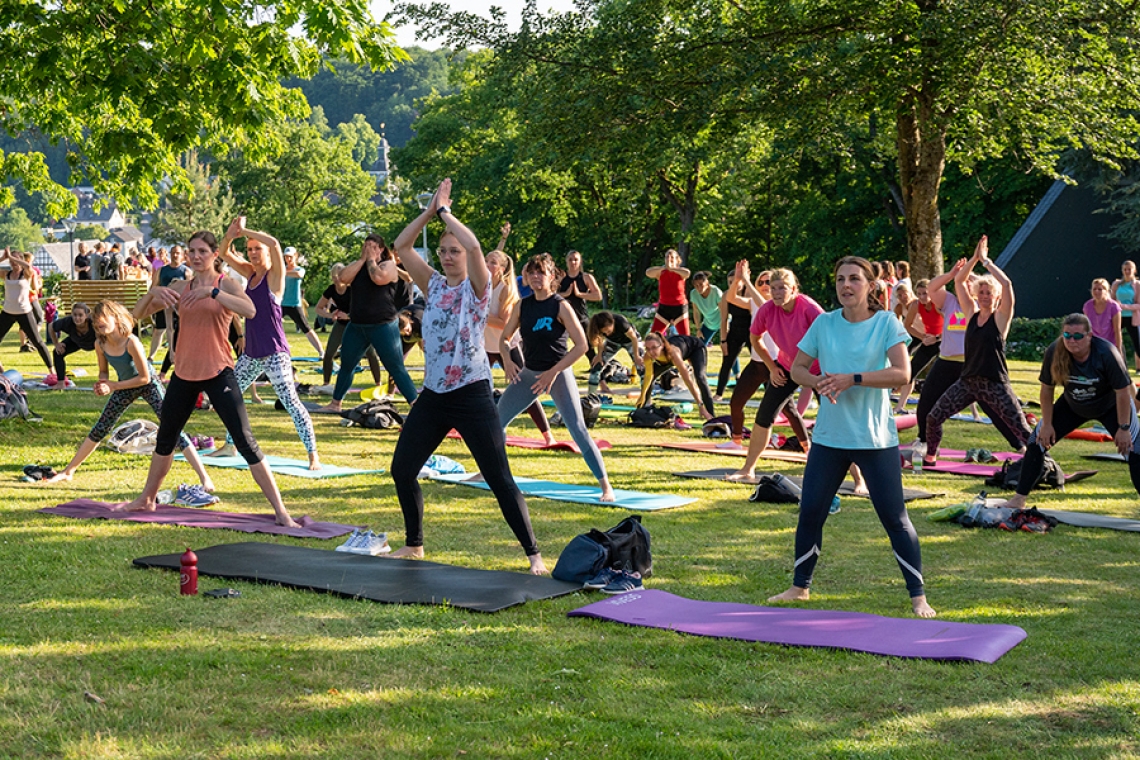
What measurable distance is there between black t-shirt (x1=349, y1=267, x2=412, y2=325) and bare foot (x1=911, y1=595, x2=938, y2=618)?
7.99 meters

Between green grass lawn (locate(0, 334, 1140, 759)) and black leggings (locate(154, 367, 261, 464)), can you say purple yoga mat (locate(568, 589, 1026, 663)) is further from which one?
black leggings (locate(154, 367, 261, 464))

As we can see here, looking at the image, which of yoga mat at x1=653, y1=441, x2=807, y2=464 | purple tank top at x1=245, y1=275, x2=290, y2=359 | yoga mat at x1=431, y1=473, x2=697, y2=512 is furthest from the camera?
yoga mat at x1=653, y1=441, x2=807, y2=464

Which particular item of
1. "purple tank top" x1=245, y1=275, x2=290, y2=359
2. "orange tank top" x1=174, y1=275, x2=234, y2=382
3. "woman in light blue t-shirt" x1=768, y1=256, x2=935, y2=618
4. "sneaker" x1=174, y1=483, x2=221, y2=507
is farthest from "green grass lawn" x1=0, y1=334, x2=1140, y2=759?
"purple tank top" x1=245, y1=275, x2=290, y2=359

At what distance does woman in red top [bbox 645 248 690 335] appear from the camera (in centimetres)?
1827

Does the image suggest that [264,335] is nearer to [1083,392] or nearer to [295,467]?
[295,467]

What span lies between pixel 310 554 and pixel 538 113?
17.1 meters

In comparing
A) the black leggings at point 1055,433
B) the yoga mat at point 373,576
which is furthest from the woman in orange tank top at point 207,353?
the black leggings at point 1055,433

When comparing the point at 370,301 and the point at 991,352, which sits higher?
the point at 370,301

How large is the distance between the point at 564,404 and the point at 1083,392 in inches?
155

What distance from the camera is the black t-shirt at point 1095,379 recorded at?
29.9 feet

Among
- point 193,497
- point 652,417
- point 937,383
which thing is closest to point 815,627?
point 193,497

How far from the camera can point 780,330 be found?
408 inches

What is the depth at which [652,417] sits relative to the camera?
15422mm

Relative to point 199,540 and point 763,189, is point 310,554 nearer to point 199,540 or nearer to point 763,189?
point 199,540
